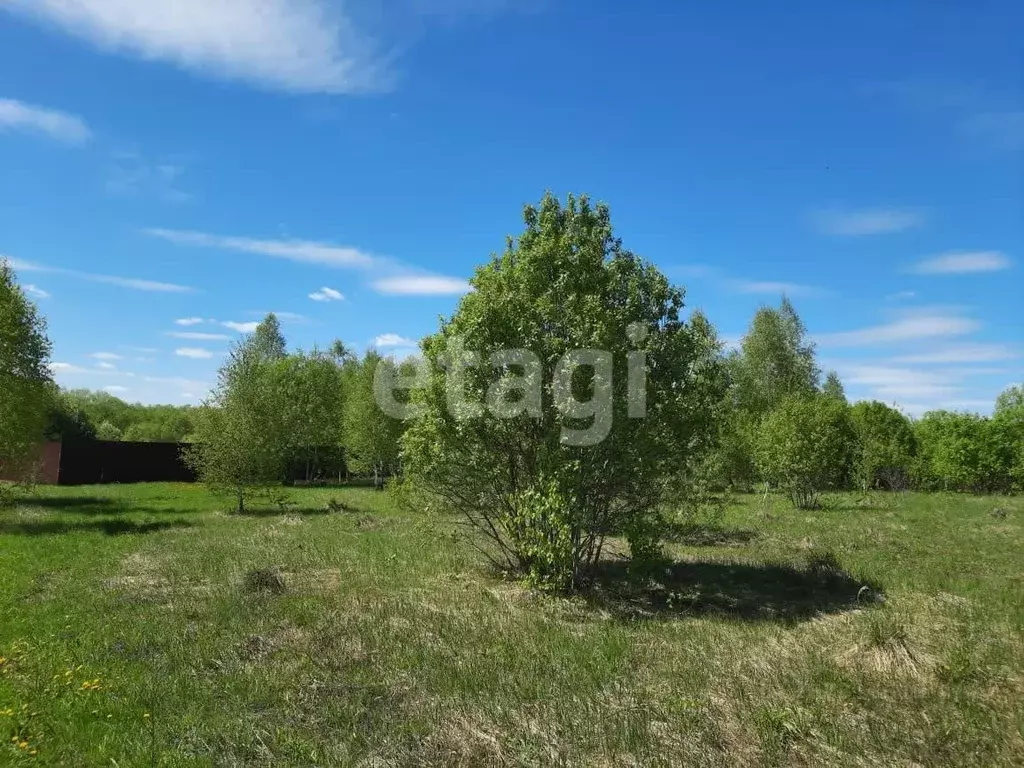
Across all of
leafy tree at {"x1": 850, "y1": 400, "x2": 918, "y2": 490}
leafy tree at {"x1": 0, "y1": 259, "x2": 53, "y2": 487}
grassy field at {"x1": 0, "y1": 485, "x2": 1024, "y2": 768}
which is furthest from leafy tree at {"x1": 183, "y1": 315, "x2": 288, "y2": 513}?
leafy tree at {"x1": 850, "y1": 400, "x2": 918, "y2": 490}

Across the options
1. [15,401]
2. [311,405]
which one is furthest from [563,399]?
[311,405]

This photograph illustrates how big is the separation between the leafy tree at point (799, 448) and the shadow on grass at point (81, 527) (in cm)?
2636

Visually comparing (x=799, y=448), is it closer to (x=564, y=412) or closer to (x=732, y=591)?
(x=732, y=591)

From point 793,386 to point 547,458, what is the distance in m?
46.9

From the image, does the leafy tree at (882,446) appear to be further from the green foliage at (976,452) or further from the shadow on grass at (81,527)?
the shadow on grass at (81,527)

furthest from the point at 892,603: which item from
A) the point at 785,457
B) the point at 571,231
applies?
the point at 785,457

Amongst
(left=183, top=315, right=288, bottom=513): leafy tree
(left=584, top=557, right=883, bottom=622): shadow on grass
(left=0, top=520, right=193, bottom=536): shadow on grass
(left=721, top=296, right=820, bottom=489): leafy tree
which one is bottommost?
(left=0, top=520, right=193, bottom=536): shadow on grass

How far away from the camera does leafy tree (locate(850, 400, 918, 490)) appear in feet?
128

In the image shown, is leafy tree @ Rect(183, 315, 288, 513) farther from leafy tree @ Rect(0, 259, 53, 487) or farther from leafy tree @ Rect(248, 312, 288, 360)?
leafy tree @ Rect(248, 312, 288, 360)

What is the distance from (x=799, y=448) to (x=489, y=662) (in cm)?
2805

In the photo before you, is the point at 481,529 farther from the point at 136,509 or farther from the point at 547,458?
the point at 136,509

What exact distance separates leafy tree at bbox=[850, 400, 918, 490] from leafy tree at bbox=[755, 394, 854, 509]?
17.3 ft

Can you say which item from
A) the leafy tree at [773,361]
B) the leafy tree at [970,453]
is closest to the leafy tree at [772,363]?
the leafy tree at [773,361]

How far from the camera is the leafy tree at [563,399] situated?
40.1 ft
